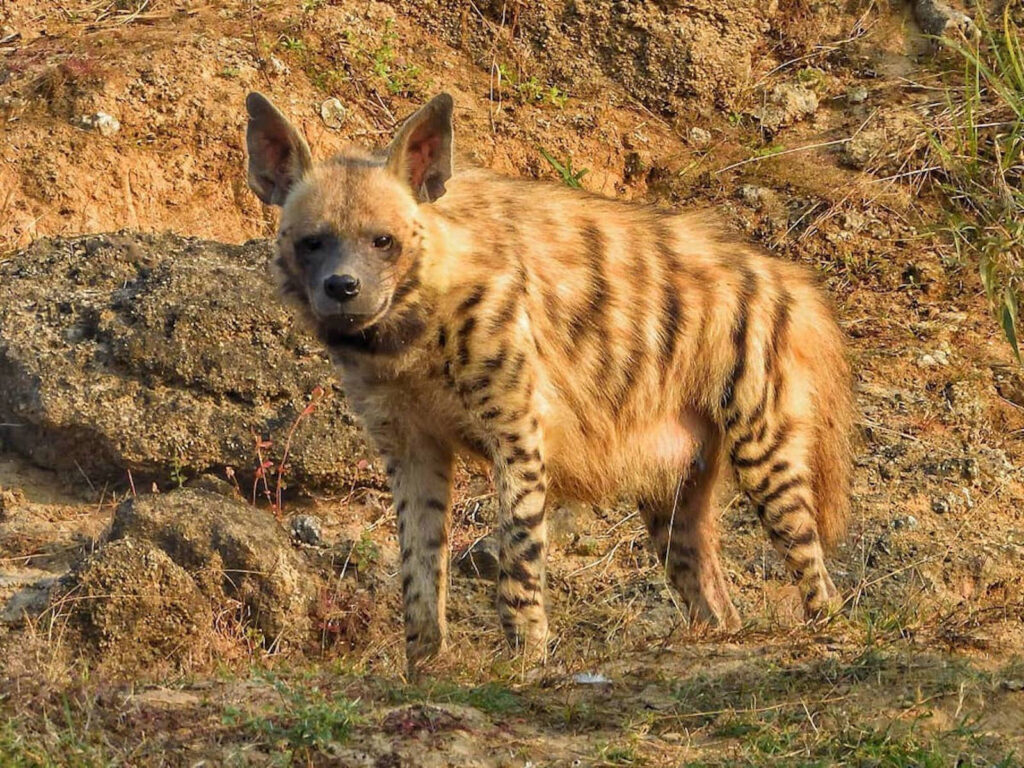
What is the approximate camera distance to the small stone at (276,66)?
762cm

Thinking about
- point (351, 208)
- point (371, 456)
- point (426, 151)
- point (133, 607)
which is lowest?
point (371, 456)

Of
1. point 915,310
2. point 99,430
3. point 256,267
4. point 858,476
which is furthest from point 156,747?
point 915,310

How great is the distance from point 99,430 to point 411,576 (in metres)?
1.66

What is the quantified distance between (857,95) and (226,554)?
14.8 ft

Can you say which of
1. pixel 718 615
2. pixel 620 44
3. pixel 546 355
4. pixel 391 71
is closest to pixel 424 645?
Answer: pixel 546 355

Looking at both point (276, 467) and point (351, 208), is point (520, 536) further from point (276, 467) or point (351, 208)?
point (276, 467)

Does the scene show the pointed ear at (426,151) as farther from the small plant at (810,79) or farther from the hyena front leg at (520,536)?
the small plant at (810,79)

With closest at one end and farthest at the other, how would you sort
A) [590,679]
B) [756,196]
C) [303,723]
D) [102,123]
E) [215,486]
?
[303,723] → [590,679] → [215,486] → [102,123] → [756,196]

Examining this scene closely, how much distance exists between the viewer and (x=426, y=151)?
4.59m

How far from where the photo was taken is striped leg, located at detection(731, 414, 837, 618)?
5180 mm

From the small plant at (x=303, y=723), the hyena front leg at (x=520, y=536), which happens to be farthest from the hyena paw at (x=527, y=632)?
the small plant at (x=303, y=723)

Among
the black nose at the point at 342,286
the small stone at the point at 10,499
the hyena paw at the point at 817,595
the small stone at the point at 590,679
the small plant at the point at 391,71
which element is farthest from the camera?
the small plant at the point at 391,71

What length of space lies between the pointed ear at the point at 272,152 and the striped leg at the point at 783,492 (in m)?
1.69

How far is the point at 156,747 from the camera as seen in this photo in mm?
3160
